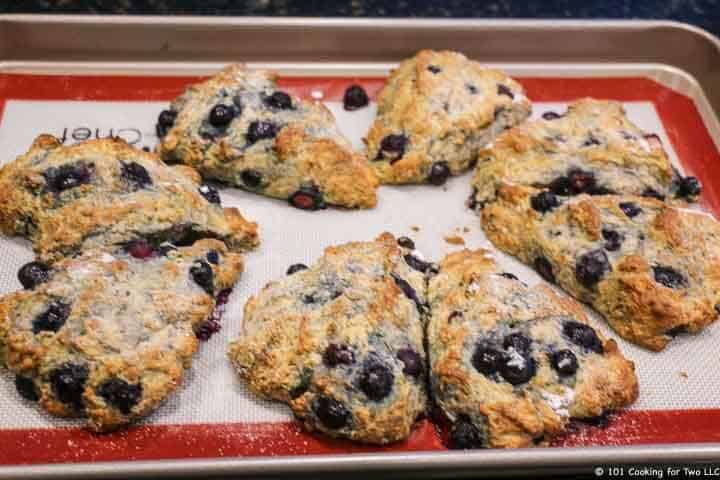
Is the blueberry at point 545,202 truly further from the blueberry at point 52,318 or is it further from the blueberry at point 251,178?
the blueberry at point 52,318

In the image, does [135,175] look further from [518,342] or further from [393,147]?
[518,342]

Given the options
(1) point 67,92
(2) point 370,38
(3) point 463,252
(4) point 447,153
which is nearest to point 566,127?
(4) point 447,153

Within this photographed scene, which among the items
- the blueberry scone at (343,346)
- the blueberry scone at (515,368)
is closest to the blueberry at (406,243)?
→ the blueberry scone at (343,346)

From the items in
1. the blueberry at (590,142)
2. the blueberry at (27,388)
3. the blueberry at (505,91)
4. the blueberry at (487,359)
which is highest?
the blueberry at (505,91)

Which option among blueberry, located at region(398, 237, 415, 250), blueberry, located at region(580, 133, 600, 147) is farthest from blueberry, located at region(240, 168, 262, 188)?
blueberry, located at region(580, 133, 600, 147)

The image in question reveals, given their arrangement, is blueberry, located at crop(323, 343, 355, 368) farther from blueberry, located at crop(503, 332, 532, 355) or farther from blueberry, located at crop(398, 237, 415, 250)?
blueberry, located at crop(398, 237, 415, 250)

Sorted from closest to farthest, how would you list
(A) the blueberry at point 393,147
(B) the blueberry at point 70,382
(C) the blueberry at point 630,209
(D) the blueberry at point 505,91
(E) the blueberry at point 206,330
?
(B) the blueberry at point 70,382
(E) the blueberry at point 206,330
(C) the blueberry at point 630,209
(A) the blueberry at point 393,147
(D) the blueberry at point 505,91

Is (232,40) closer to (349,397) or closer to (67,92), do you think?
(67,92)
